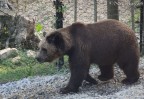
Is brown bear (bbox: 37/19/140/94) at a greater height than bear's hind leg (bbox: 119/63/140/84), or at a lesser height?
greater

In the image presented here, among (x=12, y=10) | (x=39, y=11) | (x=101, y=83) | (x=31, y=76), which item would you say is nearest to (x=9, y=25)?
(x=12, y=10)

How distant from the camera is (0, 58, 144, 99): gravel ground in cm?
847

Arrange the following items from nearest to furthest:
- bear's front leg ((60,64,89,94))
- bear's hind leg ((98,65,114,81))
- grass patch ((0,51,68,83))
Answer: bear's front leg ((60,64,89,94)) → bear's hind leg ((98,65,114,81)) → grass patch ((0,51,68,83))

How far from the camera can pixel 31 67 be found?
42.9ft

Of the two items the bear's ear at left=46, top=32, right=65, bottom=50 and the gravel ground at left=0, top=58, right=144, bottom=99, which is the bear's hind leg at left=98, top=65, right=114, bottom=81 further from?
the bear's ear at left=46, top=32, right=65, bottom=50

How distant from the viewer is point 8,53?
1573 cm

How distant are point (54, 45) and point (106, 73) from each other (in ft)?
5.03

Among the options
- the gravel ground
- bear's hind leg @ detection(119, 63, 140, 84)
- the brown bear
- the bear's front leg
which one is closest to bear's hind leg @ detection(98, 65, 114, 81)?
the gravel ground

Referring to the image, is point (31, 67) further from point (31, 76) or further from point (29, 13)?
point (29, 13)

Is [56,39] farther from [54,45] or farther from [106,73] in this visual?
[106,73]

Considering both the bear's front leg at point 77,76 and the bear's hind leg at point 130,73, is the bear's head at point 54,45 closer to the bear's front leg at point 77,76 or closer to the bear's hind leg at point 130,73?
the bear's front leg at point 77,76

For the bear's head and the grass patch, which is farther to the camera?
the grass patch

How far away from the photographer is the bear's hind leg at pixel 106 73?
9.95 m

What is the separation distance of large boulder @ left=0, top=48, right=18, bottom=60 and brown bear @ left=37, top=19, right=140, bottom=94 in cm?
653
